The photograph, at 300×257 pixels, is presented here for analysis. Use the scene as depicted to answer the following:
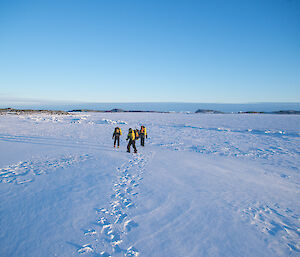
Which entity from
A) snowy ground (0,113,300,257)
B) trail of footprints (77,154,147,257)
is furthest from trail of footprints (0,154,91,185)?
trail of footprints (77,154,147,257)

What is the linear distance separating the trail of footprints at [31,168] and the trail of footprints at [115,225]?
3.70 metres

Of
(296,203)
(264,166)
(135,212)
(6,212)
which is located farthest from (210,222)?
(264,166)

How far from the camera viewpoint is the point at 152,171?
7.98 meters

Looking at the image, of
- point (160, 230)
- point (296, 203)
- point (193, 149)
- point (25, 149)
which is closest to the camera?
point (160, 230)

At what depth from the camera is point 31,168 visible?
8.14 meters

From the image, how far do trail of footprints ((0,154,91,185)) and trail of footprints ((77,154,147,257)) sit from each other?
3.70 m

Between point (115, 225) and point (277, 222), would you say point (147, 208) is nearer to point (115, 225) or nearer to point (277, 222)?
point (115, 225)

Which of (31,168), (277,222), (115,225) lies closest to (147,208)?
(115,225)

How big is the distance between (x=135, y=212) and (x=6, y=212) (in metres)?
3.56

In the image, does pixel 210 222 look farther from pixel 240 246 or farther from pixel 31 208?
pixel 31 208

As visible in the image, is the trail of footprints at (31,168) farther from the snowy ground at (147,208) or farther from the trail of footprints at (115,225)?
the trail of footprints at (115,225)

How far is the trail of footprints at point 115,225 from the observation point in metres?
3.49

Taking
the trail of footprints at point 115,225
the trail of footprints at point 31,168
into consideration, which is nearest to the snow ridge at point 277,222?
the trail of footprints at point 115,225

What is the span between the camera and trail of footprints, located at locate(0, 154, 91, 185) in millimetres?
6984
